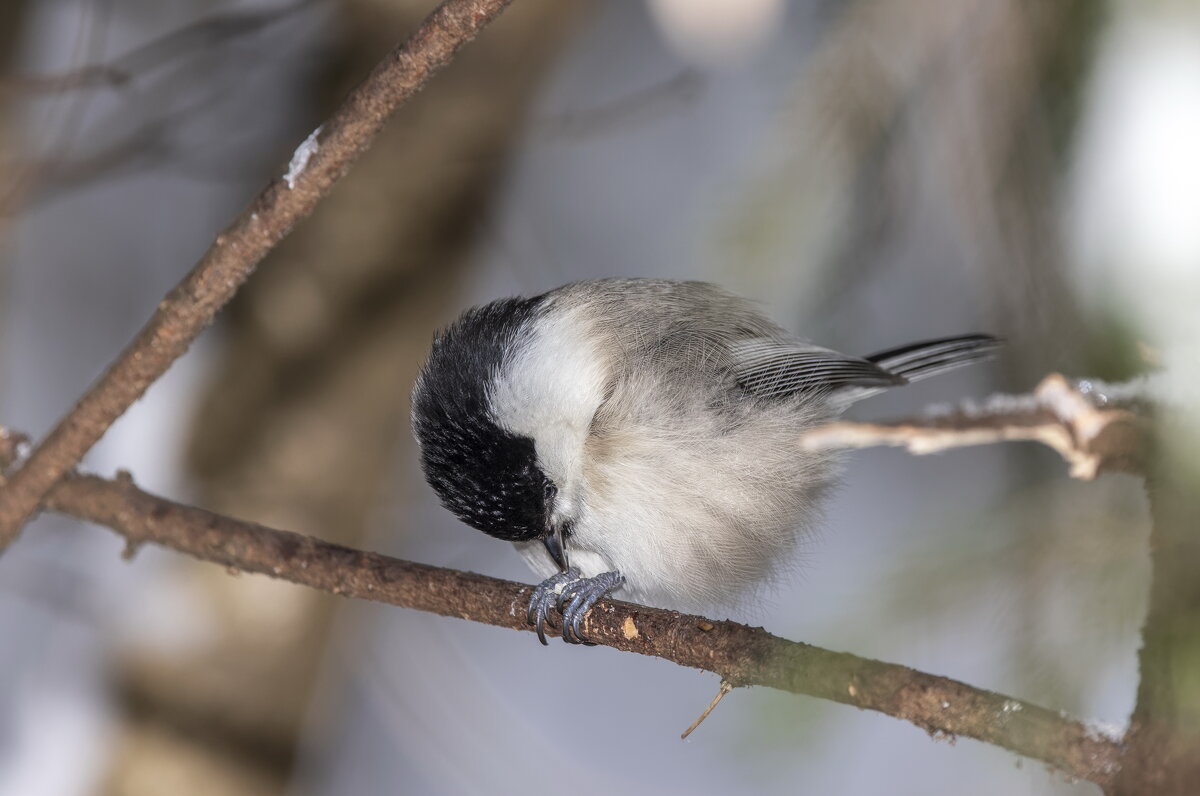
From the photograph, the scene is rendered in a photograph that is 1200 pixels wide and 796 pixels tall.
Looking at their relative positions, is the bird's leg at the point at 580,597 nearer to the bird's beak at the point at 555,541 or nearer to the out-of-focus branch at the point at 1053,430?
the bird's beak at the point at 555,541

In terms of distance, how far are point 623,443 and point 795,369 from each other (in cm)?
33

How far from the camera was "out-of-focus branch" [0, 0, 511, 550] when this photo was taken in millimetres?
891

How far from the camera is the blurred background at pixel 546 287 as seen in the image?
0.62 m

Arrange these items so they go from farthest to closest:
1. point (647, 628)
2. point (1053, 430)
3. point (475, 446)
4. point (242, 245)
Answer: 1. point (475, 446)
2. point (242, 245)
3. point (647, 628)
4. point (1053, 430)

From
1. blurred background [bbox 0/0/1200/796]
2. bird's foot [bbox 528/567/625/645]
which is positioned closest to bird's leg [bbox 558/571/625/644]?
bird's foot [bbox 528/567/625/645]

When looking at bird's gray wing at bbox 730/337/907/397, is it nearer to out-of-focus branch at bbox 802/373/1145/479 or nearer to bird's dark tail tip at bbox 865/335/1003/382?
bird's dark tail tip at bbox 865/335/1003/382

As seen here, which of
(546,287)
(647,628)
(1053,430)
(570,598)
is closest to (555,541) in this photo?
(570,598)

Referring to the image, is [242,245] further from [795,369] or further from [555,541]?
[795,369]

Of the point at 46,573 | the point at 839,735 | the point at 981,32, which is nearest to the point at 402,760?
the point at 46,573

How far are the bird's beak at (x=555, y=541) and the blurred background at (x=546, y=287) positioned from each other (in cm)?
32

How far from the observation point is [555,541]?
4.17 feet

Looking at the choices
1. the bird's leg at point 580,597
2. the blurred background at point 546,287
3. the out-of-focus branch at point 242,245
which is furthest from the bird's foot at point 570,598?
the out-of-focus branch at point 242,245

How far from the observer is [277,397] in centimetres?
209

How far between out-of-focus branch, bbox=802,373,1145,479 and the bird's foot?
594mm
